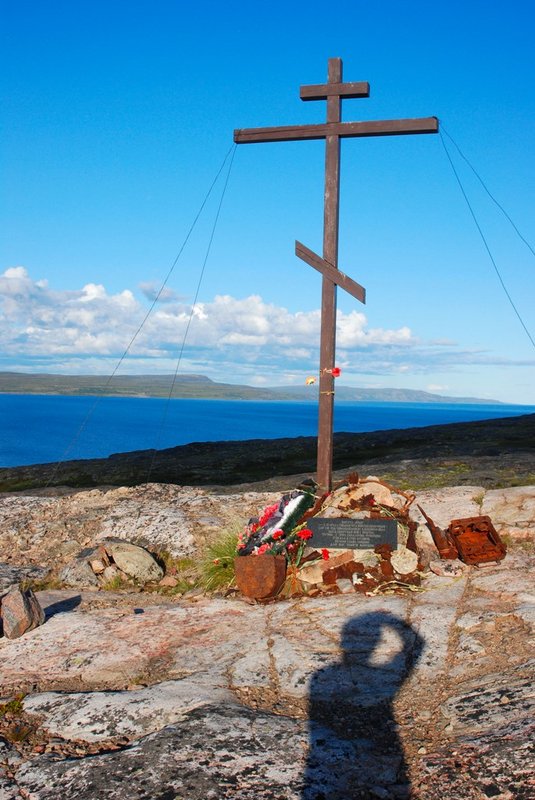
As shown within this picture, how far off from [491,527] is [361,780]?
20.2ft

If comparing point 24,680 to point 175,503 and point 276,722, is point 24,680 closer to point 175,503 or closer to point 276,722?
point 276,722

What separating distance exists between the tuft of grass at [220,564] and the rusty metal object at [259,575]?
50 cm

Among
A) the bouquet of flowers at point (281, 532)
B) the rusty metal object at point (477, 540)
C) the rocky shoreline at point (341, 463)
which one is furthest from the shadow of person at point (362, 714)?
the rocky shoreline at point (341, 463)

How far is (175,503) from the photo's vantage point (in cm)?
1390

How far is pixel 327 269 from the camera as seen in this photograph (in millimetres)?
11812

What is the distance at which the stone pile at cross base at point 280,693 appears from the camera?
4895mm

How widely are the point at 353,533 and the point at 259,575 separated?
162cm

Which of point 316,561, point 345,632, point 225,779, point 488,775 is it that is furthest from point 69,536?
point 488,775

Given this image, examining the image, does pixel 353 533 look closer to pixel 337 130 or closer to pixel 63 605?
pixel 63 605

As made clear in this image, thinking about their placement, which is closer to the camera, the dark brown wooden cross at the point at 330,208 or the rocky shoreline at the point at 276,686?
the rocky shoreline at the point at 276,686

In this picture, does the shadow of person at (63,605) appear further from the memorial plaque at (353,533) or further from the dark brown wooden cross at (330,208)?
the dark brown wooden cross at (330,208)

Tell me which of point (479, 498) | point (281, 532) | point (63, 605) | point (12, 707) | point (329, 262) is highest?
point (329, 262)

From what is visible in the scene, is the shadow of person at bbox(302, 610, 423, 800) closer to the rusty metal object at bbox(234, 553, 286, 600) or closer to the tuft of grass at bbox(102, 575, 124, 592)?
the rusty metal object at bbox(234, 553, 286, 600)

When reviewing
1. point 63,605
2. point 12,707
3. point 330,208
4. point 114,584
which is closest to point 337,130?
point 330,208
